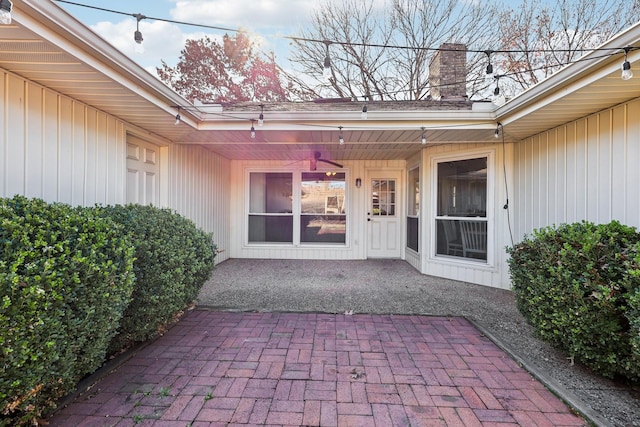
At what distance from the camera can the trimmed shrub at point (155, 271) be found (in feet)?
7.52

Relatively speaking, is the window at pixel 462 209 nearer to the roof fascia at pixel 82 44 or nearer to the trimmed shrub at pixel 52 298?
the roof fascia at pixel 82 44

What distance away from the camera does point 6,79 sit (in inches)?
88.1

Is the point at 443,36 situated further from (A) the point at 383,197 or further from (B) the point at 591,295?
(B) the point at 591,295

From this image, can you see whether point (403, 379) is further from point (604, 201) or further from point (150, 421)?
point (604, 201)

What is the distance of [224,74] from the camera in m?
11.0

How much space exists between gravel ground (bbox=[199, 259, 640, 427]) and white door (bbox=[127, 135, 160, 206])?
5.08 feet

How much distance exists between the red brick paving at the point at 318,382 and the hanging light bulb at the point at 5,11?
2186mm

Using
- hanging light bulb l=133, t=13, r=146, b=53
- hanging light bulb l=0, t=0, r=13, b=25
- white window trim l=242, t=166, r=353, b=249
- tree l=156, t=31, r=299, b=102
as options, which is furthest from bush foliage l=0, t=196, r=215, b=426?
tree l=156, t=31, r=299, b=102

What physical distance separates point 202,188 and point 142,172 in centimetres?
136

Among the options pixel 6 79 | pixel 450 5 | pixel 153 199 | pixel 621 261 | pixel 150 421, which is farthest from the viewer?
pixel 450 5

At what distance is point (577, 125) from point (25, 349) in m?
4.95

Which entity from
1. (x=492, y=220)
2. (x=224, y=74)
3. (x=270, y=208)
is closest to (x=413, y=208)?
(x=492, y=220)

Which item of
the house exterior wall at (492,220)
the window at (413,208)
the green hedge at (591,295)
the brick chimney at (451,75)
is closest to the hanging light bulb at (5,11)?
the green hedge at (591,295)

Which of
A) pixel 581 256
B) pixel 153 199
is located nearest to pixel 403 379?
pixel 581 256
